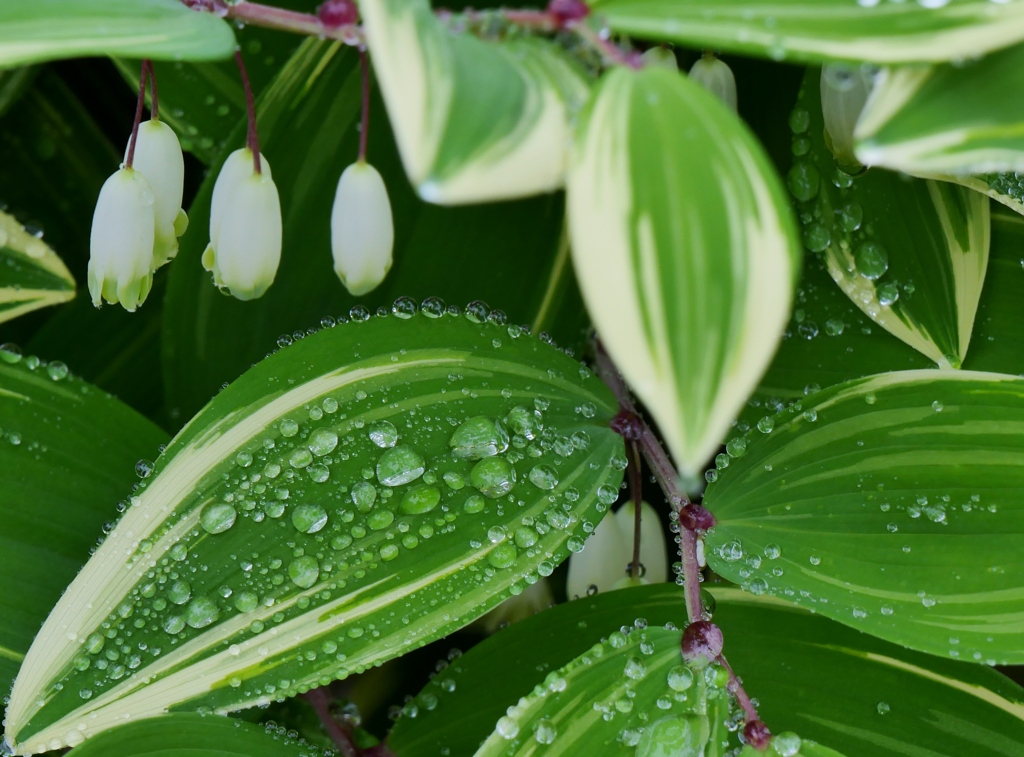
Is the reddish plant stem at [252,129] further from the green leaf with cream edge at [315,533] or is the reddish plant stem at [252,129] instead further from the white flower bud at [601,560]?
the white flower bud at [601,560]

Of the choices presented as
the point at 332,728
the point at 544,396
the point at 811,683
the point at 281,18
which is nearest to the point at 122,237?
the point at 281,18

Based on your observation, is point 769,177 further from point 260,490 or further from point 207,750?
point 207,750

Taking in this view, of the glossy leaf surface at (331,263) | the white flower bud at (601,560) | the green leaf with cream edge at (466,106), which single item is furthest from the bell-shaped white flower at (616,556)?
the green leaf with cream edge at (466,106)

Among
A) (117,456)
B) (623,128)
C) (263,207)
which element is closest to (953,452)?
(623,128)

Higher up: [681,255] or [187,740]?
[681,255]

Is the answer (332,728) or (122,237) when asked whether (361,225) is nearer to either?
(122,237)

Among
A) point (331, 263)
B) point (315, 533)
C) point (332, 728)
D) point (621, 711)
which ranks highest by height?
point (331, 263)

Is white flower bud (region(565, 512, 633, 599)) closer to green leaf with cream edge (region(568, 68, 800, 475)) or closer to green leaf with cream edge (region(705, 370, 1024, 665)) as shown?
green leaf with cream edge (region(705, 370, 1024, 665))
